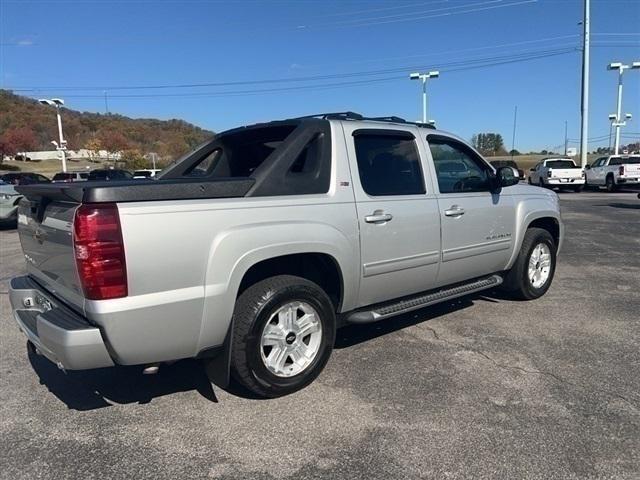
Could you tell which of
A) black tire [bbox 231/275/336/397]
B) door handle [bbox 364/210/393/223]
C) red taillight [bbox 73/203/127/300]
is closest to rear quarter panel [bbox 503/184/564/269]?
door handle [bbox 364/210/393/223]

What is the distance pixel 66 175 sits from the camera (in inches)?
1200

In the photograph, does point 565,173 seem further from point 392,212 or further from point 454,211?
point 392,212

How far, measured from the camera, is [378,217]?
13.1ft

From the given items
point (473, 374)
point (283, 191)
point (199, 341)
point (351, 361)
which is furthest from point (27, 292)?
point (473, 374)

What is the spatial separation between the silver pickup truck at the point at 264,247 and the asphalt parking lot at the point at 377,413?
0.38 meters

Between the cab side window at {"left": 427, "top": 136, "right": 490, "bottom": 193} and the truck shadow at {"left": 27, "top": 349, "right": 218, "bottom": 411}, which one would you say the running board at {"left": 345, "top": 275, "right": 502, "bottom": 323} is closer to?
the cab side window at {"left": 427, "top": 136, "right": 490, "bottom": 193}

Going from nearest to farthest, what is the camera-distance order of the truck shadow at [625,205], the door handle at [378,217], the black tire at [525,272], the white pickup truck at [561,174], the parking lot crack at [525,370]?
the parking lot crack at [525,370] → the door handle at [378,217] → the black tire at [525,272] → the truck shadow at [625,205] → the white pickup truck at [561,174]

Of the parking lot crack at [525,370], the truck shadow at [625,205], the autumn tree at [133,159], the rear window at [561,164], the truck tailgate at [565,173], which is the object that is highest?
the autumn tree at [133,159]

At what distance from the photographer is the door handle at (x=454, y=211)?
459cm

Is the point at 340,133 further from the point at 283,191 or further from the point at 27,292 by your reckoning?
the point at 27,292

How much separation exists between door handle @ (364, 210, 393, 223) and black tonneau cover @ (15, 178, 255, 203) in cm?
99

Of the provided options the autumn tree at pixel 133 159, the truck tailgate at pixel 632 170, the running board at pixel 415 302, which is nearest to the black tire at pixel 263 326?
the running board at pixel 415 302

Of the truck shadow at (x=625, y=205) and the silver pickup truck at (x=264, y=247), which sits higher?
the silver pickup truck at (x=264, y=247)

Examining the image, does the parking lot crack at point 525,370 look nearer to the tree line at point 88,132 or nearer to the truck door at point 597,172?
the truck door at point 597,172
